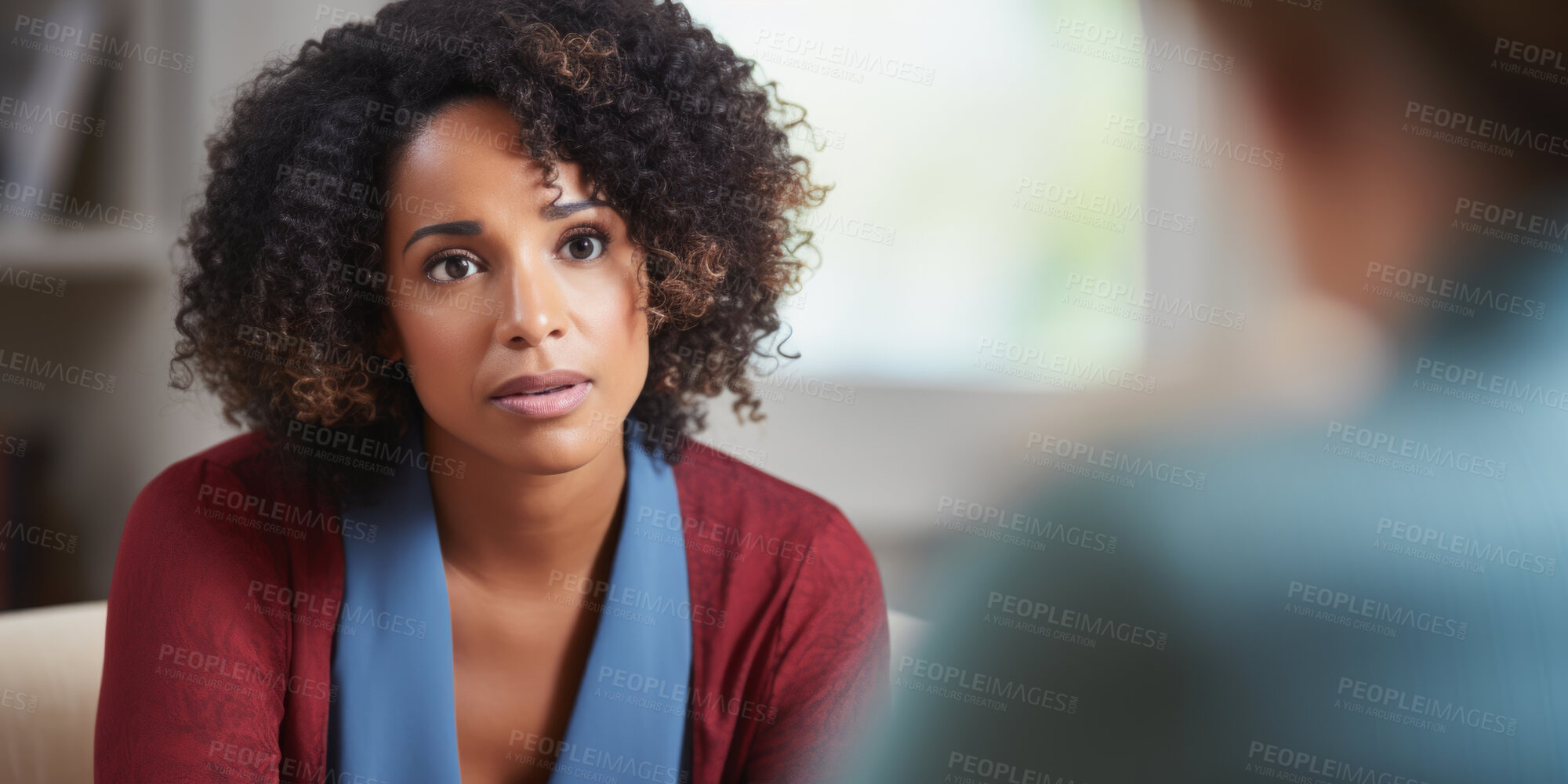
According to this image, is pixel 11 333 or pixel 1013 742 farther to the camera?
pixel 11 333

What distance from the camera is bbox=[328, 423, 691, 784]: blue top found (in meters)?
1.26

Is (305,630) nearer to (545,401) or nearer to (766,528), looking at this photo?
(545,401)

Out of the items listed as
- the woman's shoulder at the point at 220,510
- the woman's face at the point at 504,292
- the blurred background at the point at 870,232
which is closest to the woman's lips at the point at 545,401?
the woman's face at the point at 504,292

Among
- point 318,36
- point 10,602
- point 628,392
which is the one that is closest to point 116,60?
point 318,36

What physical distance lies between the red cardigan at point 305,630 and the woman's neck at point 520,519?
11 centimetres

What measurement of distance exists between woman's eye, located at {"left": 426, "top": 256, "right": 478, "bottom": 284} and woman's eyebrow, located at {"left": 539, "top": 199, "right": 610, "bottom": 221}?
0.31 ft

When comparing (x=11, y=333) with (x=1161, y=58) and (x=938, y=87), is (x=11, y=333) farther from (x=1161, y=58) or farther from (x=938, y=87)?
(x=1161, y=58)

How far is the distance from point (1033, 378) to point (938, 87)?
0.56 metres

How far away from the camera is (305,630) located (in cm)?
125

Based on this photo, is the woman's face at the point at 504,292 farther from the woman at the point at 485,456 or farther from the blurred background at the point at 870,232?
the blurred background at the point at 870,232

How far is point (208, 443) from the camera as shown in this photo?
2.18 metres

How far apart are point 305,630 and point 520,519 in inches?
10.7

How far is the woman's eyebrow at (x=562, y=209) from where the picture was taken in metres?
1.12

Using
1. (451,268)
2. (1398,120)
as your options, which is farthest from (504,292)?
(1398,120)
